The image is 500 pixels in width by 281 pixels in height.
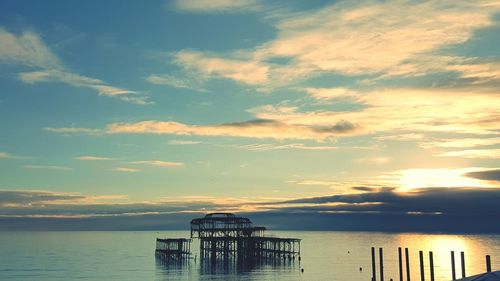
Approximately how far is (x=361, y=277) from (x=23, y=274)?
60671 mm

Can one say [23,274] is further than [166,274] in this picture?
Yes

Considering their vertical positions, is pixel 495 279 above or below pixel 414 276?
above

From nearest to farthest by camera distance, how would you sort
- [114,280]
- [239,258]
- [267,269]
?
[114,280] < [267,269] < [239,258]

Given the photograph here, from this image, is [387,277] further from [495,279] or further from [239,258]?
[495,279]

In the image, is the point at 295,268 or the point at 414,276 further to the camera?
the point at 295,268

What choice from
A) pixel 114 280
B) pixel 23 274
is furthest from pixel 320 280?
pixel 23 274

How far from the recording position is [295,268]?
9662 centimetres

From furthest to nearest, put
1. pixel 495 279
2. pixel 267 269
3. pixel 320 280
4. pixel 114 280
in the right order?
pixel 267 269
pixel 114 280
pixel 320 280
pixel 495 279

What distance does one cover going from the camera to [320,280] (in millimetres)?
79938

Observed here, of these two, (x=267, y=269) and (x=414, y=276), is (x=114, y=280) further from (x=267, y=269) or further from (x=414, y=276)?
(x=414, y=276)

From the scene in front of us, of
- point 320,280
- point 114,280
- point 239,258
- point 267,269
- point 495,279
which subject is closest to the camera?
point 495,279

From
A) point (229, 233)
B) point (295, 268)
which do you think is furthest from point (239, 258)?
point (295, 268)

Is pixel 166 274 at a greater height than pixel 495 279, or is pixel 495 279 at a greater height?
pixel 495 279

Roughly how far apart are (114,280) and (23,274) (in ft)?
75.2
